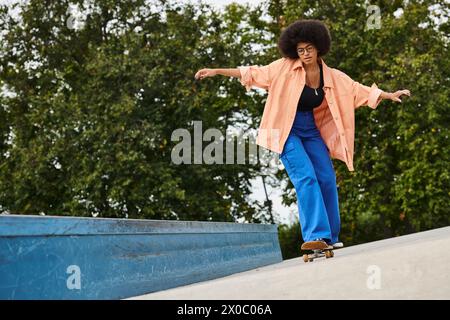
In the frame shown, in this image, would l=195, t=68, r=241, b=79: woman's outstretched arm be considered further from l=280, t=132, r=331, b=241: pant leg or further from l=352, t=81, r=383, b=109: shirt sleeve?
l=352, t=81, r=383, b=109: shirt sleeve

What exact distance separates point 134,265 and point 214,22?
649 inches

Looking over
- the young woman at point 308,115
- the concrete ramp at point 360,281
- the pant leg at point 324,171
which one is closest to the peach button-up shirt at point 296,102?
the young woman at point 308,115

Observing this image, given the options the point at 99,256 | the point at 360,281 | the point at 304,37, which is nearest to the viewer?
the point at 360,281

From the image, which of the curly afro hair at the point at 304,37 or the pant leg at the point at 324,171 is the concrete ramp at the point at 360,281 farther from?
the curly afro hair at the point at 304,37

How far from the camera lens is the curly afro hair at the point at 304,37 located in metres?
5.73

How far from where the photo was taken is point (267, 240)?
9.26 m

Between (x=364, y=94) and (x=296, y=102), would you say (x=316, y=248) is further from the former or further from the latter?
(x=364, y=94)

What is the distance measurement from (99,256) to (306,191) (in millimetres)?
2008

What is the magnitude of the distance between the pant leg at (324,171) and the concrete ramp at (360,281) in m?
2.06

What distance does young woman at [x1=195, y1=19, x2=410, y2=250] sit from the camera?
18.2 feet

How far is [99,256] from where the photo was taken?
4.11m

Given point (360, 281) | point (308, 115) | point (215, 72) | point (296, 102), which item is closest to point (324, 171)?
point (308, 115)
